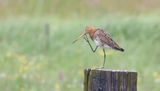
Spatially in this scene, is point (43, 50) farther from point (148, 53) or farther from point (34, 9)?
point (34, 9)

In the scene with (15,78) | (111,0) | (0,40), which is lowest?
(15,78)

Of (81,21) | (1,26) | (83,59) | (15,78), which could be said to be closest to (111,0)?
(81,21)

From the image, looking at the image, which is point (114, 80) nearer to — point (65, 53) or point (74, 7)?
point (65, 53)

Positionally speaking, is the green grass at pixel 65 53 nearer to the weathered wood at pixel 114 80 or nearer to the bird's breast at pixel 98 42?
the bird's breast at pixel 98 42

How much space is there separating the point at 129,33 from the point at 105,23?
86 centimetres

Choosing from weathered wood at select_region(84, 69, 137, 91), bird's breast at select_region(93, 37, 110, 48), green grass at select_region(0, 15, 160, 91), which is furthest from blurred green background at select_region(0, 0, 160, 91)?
weathered wood at select_region(84, 69, 137, 91)

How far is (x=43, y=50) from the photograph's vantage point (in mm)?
10391

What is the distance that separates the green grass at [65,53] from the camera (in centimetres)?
754

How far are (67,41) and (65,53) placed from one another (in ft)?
3.79

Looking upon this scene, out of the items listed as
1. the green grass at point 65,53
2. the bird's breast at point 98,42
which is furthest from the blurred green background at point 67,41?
the bird's breast at point 98,42

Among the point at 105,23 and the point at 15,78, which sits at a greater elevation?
the point at 105,23

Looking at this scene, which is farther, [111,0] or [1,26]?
[111,0]

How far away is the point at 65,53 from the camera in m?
9.70

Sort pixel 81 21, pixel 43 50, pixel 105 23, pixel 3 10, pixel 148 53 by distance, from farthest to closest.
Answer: pixel 3 10
pixel 81 21
pixel 105 23
pixel 43 50
pixel 148 53
